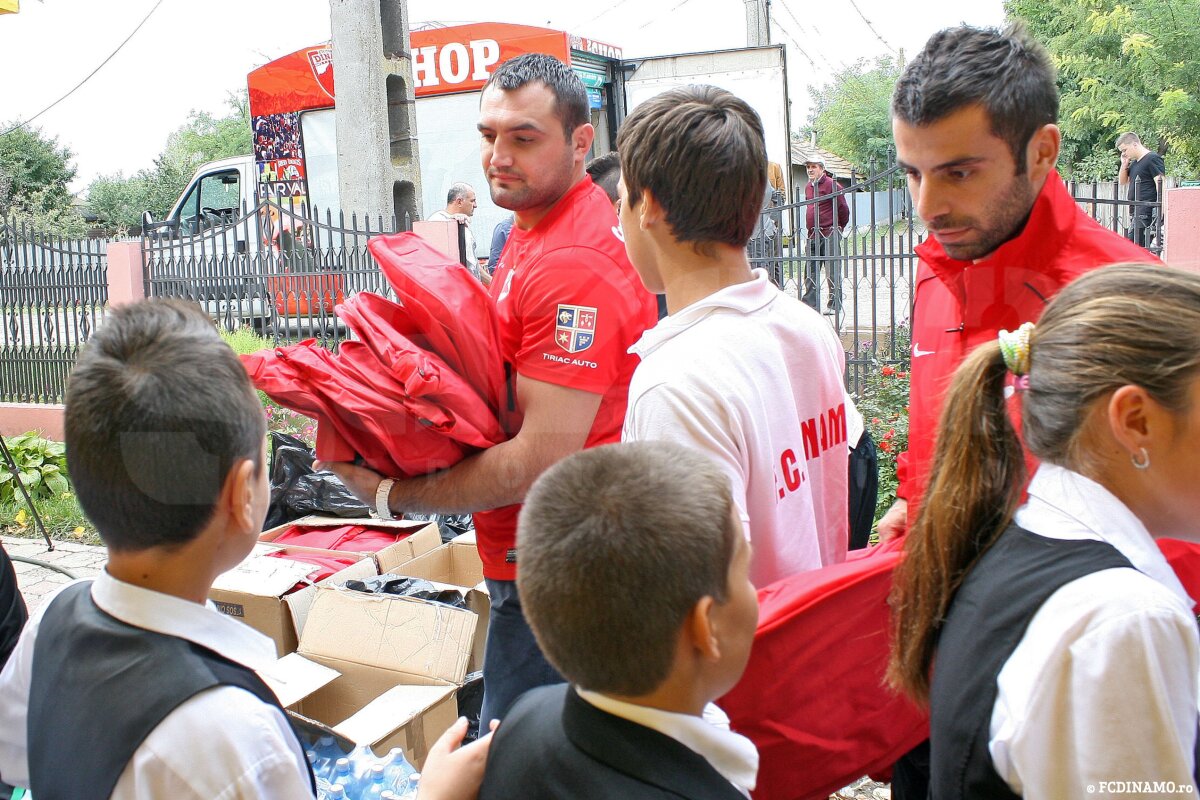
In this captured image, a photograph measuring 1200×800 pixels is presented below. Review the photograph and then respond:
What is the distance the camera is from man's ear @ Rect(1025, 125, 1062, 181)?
1851 mm

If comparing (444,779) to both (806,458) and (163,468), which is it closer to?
(163,468)

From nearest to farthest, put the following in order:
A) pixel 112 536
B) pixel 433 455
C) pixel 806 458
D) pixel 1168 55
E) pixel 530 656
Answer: pixel 112 536
pixel 806 458
pixel 433 455
pixel 530 656
pixel 1168 55

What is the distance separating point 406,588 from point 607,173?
159 cm

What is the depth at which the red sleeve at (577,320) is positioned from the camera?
6.20 ft

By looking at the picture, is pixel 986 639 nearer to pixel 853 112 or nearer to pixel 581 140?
pixel 581 140

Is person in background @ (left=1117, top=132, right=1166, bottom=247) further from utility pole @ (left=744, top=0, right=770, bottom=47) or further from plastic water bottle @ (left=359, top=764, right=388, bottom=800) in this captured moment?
utility pole @ (left=744, top=0, right=770, bottom=47)

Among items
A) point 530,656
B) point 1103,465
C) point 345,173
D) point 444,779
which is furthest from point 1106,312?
point 345,173

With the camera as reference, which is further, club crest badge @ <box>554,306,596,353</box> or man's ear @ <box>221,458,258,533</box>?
club crest badge @ <box>554,306,596,353</box>

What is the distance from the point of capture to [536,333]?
1920 millimetres

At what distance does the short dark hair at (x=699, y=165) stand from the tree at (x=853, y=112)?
21.9ft

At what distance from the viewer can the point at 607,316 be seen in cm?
192

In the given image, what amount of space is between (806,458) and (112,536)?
104cm

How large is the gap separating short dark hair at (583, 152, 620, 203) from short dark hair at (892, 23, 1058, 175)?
162 cm

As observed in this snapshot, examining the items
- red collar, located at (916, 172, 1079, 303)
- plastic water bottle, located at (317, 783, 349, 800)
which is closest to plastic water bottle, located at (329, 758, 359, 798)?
plastic water bottle, located at (317, 783, 349, 800)
